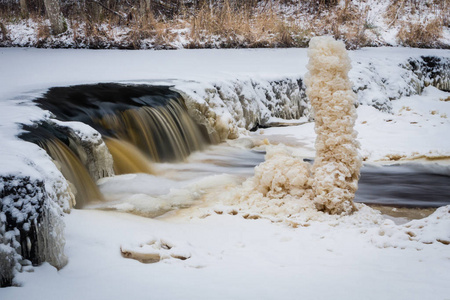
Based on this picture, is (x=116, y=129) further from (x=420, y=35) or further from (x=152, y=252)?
(x=420, y=35)

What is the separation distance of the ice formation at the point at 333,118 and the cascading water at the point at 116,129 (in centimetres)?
186

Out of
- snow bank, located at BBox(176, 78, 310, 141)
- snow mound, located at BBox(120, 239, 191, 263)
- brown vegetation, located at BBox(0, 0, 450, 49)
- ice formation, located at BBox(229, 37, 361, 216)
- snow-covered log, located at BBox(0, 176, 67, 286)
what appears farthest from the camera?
brown vegetation, located at BBox(0, 0, 450, 49)

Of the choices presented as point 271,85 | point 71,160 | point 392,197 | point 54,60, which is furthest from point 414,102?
point 71,160

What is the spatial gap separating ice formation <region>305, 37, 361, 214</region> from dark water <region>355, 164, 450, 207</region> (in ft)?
3.03

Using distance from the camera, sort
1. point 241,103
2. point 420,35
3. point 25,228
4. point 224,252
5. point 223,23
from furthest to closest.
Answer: point 420,35 < point 223,23 < point 241,103 < point 224,252 < point 25,228

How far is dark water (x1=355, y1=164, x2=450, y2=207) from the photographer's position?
14.7 ft

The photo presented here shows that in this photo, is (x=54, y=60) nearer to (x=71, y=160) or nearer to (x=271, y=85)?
(x=271, y=85)

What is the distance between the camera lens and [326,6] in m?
18.1

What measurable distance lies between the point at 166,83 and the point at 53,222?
4.92 metres

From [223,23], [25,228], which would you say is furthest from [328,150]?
[223,23]

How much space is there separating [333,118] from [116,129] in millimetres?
2670

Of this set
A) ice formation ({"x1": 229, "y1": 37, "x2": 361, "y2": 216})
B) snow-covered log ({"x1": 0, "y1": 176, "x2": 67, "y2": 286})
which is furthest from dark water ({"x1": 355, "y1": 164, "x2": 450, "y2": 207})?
snow-covered log ({"x1": 0, "y1": 176, "x2": 67, "y2": 286})

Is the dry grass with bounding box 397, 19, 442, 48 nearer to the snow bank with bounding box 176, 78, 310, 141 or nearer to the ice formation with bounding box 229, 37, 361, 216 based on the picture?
the snow bank with bounding box 176, 78, 310, 141

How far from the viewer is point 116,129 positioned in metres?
5.40
